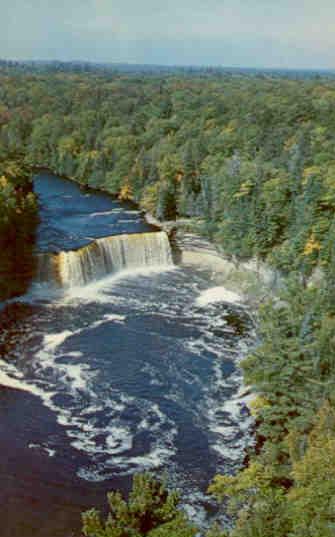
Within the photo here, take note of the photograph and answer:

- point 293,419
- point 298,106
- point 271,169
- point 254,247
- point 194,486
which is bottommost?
point 194,486

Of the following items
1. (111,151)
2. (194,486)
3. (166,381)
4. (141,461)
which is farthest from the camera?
(111,151)

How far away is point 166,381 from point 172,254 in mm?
17557

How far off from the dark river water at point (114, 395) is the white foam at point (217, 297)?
0.28 meters

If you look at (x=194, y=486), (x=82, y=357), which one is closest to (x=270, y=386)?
(x=194, y=486)

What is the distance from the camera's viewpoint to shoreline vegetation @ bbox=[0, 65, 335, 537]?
16.5 metres

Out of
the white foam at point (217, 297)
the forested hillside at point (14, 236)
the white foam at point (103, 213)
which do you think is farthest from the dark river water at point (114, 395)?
the white foam at point (103, 213)

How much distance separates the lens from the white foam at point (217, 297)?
38.2 m

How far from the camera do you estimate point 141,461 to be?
22984 millimetres

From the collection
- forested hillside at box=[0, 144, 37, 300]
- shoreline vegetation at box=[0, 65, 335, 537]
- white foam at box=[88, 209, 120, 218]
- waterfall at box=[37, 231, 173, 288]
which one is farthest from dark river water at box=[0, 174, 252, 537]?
white foam at box=[88, 209, 120, 218]

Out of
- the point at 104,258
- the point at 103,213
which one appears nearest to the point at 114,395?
the point at 104,258

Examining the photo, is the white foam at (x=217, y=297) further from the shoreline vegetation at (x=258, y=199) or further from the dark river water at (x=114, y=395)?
the shoreline vegetation at (x=258, y=199)

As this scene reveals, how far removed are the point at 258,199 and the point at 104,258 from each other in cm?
1187

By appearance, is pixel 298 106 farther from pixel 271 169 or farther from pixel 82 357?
pixel 82 357

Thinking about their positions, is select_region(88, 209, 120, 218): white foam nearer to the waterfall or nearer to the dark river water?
the waterfall
